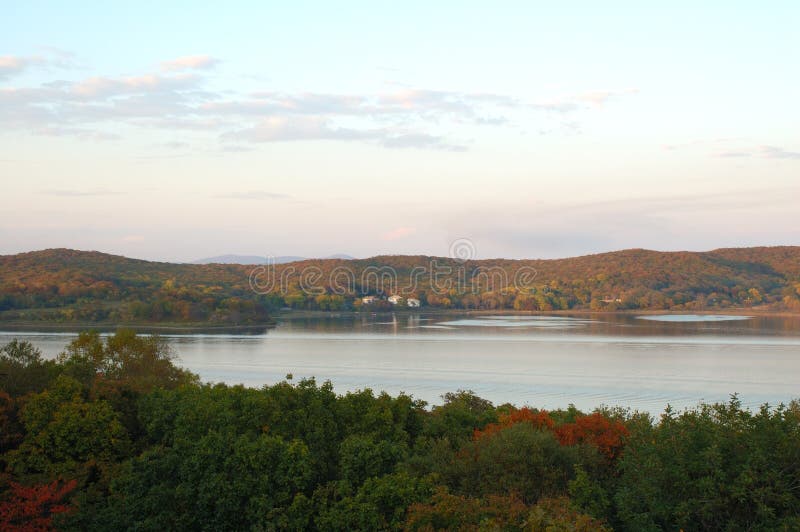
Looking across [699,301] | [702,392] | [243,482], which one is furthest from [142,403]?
[699,301]

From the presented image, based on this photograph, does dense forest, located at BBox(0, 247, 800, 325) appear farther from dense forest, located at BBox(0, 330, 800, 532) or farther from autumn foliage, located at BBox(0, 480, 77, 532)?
autumn foliage, located at BBox(0, 480, 77, 532)

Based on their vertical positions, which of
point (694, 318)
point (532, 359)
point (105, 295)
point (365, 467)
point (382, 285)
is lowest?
point (532, 359)

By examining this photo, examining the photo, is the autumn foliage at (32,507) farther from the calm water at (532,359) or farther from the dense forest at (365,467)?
the calm water at (532,359)

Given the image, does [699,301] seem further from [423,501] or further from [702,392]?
[423,501]

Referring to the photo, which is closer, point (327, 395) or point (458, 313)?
point (327, 395)

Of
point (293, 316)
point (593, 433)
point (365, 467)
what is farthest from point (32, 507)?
point (293, 316)

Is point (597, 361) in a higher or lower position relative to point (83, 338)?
lower

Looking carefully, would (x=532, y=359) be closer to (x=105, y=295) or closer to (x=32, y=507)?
(x=32, y=507)
